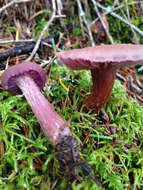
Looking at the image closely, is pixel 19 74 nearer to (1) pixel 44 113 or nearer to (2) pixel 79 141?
(1) pixel 44 113

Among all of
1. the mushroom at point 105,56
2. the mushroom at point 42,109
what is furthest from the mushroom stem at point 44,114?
the mushroom at point 105,56

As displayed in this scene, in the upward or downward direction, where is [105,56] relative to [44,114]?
upward

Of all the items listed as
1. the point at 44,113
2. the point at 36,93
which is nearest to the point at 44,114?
the point at 44,113

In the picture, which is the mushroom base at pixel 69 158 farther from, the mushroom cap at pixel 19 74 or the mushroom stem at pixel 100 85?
the mushroom cap at pixel 19 74

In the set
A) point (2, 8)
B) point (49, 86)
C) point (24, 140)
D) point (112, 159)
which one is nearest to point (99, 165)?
point (112, 159)

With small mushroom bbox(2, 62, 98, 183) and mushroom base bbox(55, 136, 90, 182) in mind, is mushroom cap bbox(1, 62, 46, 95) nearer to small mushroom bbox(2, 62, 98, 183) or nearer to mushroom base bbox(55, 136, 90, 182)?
small mushroom bbox(2, 62, 98, 183)

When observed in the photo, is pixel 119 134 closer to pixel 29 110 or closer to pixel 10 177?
pixel 29 110

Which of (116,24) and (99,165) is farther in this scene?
(116,24)
